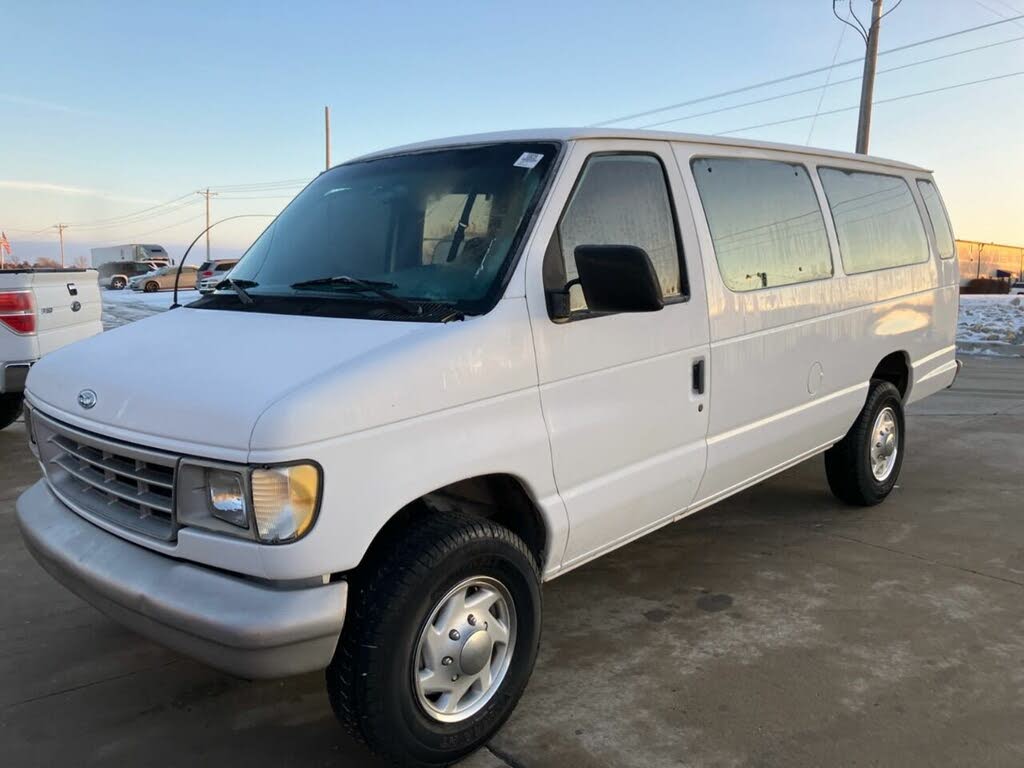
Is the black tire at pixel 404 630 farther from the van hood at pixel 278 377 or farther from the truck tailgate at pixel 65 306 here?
the truck tailgate at pixel 65 306

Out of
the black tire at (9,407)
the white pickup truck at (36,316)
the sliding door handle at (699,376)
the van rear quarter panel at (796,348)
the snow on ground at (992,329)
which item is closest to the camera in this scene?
the sliding door handle at (699,376)

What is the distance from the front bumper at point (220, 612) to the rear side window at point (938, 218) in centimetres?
521

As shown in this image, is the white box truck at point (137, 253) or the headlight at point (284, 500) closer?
the headlight at point (284, 500)

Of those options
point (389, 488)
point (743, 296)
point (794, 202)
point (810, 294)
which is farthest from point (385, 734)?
point (794, 202)

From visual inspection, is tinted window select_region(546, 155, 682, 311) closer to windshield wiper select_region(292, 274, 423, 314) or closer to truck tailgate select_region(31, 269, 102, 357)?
windshield wiper select_region(292, 274, 423, 314)

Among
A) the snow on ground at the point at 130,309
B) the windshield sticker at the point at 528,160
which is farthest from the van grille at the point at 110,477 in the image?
the snow on ground at the point at 130,309

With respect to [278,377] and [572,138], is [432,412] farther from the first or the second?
[572,138]

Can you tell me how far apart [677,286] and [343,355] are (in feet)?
5.33

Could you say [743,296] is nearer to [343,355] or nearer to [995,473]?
[343,355]

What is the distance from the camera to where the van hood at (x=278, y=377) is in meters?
2.34

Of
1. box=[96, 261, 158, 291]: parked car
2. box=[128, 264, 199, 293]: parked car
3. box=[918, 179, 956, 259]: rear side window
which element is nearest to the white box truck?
box=[96, 261, 158, 291]: parked car

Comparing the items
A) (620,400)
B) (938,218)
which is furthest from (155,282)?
(620,400)

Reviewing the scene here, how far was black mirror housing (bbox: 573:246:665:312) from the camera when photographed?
281cm

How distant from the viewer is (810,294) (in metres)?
4.41
